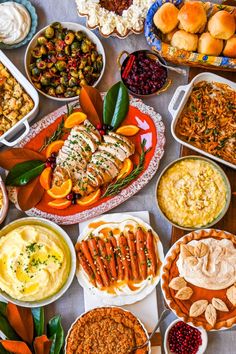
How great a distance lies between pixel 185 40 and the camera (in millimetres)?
3361

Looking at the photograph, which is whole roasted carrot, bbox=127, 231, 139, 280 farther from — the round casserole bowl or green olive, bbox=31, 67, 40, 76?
green olive, bbox=31, 67, 40, 76

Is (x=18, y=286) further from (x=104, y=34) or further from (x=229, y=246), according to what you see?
(x=104, y=34)

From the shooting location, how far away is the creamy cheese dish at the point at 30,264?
3355 mm

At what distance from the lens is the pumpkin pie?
3314 millimetres

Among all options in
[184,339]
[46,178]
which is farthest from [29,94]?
[184,339]

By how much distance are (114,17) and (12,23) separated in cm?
59

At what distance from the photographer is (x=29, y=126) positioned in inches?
139

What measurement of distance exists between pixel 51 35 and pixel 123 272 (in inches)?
56.4

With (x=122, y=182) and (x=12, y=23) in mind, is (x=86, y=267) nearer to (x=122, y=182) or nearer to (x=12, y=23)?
(x=122, y=182)

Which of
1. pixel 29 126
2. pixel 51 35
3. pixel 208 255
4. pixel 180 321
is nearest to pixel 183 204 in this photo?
pixel 208 255

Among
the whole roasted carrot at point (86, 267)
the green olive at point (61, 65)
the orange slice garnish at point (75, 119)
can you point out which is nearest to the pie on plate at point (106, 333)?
the whole roasted carrot at point (86, 267)

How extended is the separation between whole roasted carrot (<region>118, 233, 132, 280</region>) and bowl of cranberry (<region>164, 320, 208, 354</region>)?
1.23 feet

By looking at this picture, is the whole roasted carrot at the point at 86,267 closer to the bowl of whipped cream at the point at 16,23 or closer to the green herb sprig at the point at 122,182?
the green herb sprig at the point at 122,182

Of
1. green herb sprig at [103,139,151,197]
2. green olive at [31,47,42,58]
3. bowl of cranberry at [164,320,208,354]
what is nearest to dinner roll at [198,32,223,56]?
green herb sprig at [103,139,151,197]
